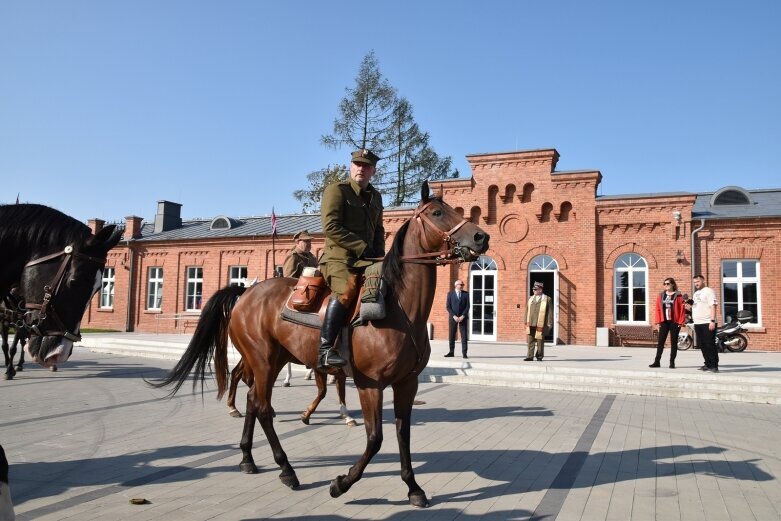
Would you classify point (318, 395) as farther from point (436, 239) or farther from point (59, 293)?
point (59, 293)

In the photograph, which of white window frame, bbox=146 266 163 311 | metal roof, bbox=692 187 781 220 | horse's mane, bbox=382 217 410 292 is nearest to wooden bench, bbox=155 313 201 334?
white window frame, bbox=146 266 163 311

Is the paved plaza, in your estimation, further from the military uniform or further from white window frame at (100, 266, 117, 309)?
white window frame at (100, 266, 117, 309)

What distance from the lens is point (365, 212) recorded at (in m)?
4.69

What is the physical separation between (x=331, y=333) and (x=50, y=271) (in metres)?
2.02

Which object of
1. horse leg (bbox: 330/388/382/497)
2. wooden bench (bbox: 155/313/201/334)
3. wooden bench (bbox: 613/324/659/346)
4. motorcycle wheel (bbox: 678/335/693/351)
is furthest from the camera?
wooden bench (bbox: 155/313/201/334)

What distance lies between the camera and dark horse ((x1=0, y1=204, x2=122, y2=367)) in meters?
2.79

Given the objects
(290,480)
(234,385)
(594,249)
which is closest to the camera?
(290,480)

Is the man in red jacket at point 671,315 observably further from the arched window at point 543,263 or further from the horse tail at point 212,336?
the horse tail at point 212,336

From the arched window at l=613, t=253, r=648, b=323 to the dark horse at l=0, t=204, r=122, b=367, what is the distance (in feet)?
66.3

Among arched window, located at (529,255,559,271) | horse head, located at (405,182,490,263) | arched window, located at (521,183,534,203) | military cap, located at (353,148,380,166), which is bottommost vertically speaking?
horse head, located at (405,182,490,263)

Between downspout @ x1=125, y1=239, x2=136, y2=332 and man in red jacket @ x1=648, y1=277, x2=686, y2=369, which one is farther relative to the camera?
downspout @ x1=125, y1=239, x2=136, y2=332

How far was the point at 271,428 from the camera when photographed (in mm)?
4855

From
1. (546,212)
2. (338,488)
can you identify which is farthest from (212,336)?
(546,212)

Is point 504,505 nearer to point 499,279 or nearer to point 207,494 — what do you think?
point 207,494
